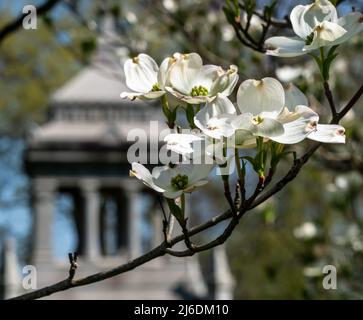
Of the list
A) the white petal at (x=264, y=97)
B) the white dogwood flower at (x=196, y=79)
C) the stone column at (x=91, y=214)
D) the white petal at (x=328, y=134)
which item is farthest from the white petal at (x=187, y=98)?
the stone column at (x=91, y=214)

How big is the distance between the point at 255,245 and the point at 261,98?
26.2 metres

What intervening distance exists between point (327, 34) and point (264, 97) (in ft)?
0.71

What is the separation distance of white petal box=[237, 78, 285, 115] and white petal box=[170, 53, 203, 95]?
147 millimetres

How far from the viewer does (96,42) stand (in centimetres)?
648

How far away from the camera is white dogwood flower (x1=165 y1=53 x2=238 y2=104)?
2162 mm

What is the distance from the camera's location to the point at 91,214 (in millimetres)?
19297

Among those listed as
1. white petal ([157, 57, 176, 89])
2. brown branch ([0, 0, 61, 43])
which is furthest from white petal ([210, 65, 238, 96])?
brown branch ([0, 0, 61, 43])

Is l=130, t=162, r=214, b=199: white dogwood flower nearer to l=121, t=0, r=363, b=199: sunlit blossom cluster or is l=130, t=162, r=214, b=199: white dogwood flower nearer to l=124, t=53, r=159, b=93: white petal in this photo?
l=121, t=0, r=363, b=199: sunlit blossom cluster

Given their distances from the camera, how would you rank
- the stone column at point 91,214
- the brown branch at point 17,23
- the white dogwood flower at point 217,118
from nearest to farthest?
the white dogwood flower at point 217,118
the brown branch at point 17,23
the stone column at point 91,214

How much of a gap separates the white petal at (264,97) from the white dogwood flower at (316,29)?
0.17 m

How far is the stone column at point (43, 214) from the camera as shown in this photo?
18989 mm

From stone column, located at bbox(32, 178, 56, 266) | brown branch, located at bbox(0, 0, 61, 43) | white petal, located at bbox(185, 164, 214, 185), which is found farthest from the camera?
stone column, located at bbox(32, 178, 56, 266)

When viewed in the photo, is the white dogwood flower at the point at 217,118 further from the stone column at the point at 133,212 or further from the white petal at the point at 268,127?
the stone column at the point at 133,212

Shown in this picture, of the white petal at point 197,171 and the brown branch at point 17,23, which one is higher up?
the brown branch at point 17,23
